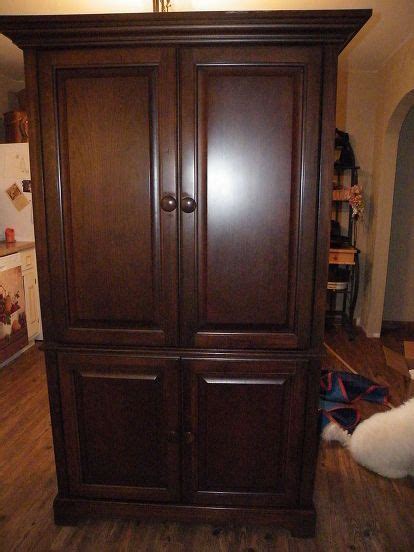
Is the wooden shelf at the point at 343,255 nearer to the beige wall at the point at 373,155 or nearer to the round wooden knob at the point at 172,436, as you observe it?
the beige wall at the point at 373,155

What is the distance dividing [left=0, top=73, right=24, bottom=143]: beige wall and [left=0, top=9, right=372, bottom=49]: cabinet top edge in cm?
331

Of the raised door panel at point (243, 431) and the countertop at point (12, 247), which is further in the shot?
the countertop at point (12, 247)

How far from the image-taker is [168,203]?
4.27ft

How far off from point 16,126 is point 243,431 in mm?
3633

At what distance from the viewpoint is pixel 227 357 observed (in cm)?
140

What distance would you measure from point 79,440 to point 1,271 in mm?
1981

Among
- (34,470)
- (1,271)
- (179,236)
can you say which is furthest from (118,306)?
(1,271)

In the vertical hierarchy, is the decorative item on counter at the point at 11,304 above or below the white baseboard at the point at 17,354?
above

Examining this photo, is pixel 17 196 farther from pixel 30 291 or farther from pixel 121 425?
pixel 121 425

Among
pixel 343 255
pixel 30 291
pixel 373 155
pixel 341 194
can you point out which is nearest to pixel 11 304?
pixel 30 291

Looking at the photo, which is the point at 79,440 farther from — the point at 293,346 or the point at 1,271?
the point at 1,271

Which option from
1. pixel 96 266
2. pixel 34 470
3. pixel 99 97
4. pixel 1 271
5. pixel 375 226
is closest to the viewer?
pixel 99 97

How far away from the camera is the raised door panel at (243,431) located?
142cm

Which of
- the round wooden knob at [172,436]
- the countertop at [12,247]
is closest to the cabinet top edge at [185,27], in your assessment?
the round wooden knob at [172,436]
